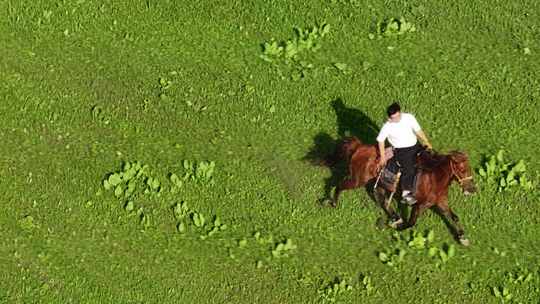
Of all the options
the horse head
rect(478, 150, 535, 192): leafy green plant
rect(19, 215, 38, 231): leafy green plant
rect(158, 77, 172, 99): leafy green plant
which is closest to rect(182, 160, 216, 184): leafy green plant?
rect(158, 77, 172, 99): leafy green plant

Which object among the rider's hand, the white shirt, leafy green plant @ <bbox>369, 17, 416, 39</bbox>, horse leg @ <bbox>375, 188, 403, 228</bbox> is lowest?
horse leg @ <bbox>375, 188, 403, 228</bbox>

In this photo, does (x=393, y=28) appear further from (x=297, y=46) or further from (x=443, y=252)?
(x=443, y=252)

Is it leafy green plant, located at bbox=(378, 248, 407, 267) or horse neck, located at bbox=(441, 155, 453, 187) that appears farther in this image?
leafy green plant, located at bbox=(378, 248, 407, 267)

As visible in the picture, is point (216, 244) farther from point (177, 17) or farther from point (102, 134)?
point (177, 17)

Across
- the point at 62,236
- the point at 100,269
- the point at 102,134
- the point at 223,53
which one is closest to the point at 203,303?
the point at 100,269

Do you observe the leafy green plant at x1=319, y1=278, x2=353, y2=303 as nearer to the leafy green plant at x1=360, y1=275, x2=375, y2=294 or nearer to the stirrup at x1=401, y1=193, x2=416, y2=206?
the leafy green plant at x1=360, y1=275, x2=375, y2=294

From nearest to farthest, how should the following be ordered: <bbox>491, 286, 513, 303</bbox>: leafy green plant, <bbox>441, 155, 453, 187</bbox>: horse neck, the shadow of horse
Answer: <bbox>441, 155, 453, 187</bbox>: horse neck
<bbox>491, 286, 513, 303</bbox>: leafy green plant
the shadow of horse

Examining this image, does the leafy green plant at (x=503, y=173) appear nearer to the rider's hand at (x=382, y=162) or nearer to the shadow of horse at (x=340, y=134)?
the shadow of horse at (x=340, y=134)

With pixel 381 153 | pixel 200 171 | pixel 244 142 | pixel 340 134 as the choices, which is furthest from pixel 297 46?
pixel 381 153

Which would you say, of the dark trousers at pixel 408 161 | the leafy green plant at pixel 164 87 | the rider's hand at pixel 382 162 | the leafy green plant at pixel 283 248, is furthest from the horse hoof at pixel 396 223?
the leafy green plant at pixel 164 87
